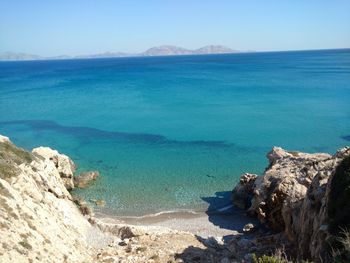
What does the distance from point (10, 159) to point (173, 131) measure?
32.0 metres

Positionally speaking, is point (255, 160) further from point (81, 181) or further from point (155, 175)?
point (81, 181)

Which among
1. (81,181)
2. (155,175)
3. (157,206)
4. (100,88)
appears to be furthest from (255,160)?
(100,88)

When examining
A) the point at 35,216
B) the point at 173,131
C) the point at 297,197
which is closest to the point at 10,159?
the point at 35,216

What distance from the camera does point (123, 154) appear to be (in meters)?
44.3

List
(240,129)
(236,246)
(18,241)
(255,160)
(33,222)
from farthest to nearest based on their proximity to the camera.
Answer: (240,129) < (255,160) < (236,246) < (33,222) < (18,241)

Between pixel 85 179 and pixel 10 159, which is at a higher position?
pixel 10 159

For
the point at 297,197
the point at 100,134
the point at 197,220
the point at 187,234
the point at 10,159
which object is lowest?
the point at 197,220

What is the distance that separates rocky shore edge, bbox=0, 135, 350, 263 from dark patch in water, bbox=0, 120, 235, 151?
17.6 meters

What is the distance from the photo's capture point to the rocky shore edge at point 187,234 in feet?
52.1

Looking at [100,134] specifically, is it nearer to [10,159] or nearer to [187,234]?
[10,159]

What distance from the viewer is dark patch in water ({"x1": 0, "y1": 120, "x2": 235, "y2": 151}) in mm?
48631

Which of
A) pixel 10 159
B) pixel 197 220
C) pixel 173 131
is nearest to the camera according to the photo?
pixel 10 159

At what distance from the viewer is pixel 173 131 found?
54.8 metres

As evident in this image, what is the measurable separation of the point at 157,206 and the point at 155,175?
6307 mm
